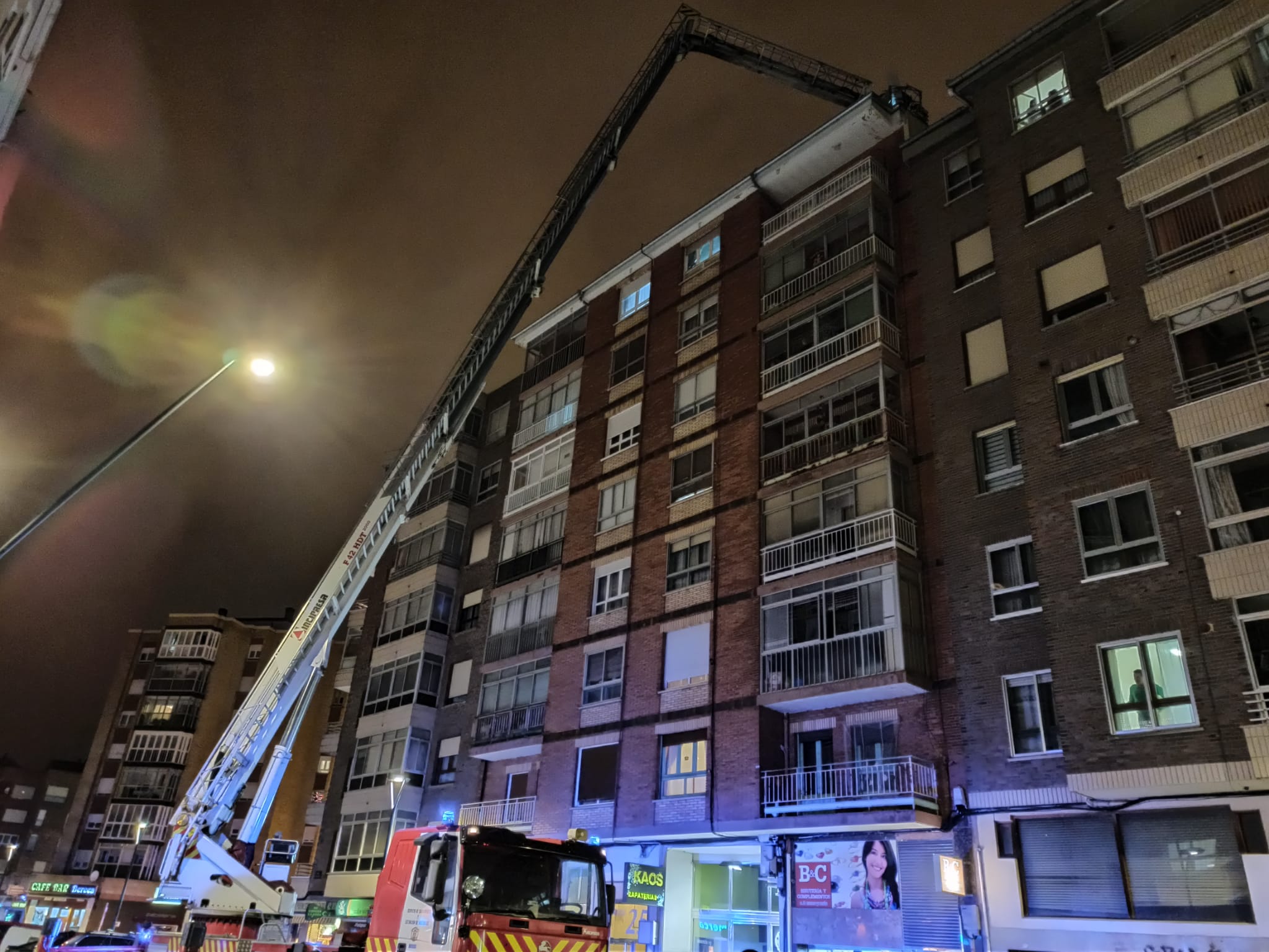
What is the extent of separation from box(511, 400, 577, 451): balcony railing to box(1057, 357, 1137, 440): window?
19.7 m

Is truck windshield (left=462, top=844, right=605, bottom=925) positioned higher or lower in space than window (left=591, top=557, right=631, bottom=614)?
lower

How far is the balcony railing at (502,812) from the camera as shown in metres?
29.3

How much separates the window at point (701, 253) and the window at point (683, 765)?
56.1 ft

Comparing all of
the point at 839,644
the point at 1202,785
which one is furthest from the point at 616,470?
the point at 1202,785

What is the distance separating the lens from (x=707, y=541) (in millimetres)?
27609

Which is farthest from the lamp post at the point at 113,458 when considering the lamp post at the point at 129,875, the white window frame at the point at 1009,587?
the lamp post at the point at 129,875

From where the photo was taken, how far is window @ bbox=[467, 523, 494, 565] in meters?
37.9

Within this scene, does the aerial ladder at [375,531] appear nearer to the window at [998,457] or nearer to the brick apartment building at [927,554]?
the brick apartment building at [927,554]

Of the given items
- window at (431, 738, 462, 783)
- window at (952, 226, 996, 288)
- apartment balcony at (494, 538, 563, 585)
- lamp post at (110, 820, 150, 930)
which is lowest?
lamp post at (110, 820, 150, 930)

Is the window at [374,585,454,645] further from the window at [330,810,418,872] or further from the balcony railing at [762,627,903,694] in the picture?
the balcony railing at [762,627,903,694]

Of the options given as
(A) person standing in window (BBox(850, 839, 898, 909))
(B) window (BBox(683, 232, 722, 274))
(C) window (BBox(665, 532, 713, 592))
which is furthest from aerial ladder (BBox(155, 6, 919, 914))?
(A) person standing in window (BBox(850, 839, 898, 909))

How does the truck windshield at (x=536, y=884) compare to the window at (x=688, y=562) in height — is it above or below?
below

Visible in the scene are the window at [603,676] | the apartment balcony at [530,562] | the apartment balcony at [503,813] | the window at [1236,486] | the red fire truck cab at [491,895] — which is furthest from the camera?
the apartment balcony at [530,562]

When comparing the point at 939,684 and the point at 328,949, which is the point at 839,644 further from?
the point at 328,949
